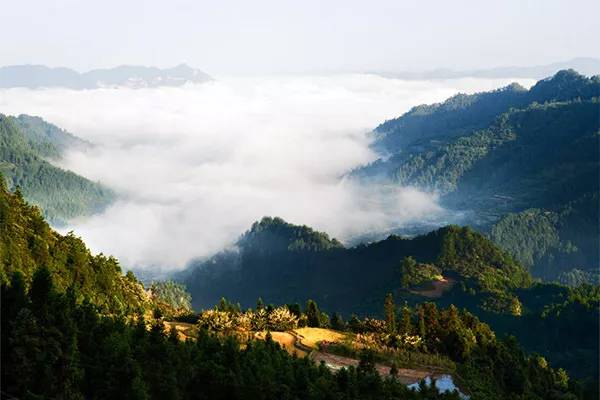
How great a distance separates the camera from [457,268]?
14175cm

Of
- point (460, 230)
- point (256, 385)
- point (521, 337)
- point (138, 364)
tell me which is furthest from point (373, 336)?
point (460, 230)

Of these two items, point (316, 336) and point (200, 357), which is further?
point (316, 336)

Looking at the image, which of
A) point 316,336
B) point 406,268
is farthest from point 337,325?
point 406,268

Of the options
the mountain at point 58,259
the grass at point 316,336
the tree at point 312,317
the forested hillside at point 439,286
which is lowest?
the forested hillside at point 439,286

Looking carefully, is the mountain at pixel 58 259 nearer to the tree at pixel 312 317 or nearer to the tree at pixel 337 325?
the tree at pixel 312 317

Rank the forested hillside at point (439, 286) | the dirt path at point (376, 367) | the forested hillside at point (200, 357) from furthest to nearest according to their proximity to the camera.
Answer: the forested hillside at point (439, 286) → the dirt path at point (376, 367) → the forested hillside at point (200, 357)

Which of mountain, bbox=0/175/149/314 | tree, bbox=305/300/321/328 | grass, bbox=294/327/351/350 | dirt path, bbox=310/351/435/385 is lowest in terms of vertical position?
dirt path, bbox=310/351/435/385

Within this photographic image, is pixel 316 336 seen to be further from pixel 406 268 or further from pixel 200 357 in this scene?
pixel 406 268

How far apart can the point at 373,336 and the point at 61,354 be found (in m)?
28.2

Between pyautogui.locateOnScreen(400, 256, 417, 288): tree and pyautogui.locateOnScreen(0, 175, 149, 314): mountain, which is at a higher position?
pyautogui.locateOnScreen(0, 175, 149, 314): mountain

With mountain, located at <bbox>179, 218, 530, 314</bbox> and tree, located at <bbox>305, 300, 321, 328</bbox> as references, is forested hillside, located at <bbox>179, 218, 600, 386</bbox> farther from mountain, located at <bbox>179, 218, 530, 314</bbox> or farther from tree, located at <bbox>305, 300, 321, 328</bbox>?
tree, located at <bbox>305, 300, 321, 328</bbox>

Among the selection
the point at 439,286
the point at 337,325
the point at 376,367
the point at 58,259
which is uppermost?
the point at 58,259

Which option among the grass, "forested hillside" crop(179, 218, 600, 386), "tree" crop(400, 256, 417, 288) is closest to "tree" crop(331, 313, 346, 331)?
the grass

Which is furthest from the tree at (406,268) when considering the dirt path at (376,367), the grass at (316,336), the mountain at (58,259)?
the dirt path at (376,367)
